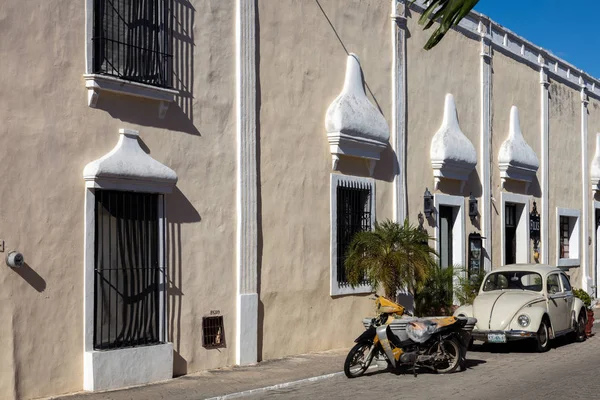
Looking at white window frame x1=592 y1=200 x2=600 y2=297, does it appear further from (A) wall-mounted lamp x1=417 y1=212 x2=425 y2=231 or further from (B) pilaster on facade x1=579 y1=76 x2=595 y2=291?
(A) wall-mounted lamp x1=417 y1=212 x2=425 y2=231

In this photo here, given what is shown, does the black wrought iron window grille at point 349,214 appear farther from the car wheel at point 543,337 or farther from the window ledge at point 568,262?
the window ledge at point 568,262

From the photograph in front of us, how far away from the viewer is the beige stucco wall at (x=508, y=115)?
2134 centimetres

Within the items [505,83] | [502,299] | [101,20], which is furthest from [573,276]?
[101,20]

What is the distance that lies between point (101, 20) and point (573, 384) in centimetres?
768

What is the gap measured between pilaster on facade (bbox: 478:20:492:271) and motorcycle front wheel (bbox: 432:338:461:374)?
831cm

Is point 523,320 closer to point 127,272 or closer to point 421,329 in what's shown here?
point 421,329

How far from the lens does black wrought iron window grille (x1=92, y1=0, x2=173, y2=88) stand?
433 inches

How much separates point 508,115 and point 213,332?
1236cm

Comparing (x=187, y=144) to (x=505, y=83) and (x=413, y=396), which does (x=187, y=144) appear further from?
(x=505, y=83)

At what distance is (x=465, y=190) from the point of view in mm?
19859

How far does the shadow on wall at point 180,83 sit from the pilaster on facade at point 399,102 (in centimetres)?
582

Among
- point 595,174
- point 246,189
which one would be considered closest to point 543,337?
point 246,189

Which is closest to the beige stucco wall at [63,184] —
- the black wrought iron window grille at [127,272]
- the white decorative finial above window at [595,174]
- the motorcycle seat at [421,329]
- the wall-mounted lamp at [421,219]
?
the black wrought iron window grille at [127,272]

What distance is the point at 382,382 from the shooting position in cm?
1168
